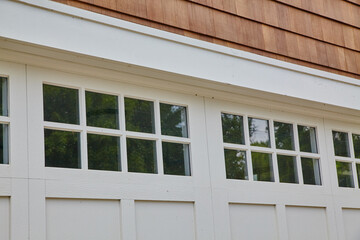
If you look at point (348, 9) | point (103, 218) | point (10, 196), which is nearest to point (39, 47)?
point (10, 196)

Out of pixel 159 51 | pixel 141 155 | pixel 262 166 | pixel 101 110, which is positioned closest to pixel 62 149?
pixel 101 110

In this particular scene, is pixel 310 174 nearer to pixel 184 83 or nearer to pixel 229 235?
pixel 229 235

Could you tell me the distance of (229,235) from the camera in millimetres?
3643

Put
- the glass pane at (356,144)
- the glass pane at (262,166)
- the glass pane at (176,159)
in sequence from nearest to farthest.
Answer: the glass pane at (176,159)
the glass pane at (262,166)
the glass pane at (356,144)

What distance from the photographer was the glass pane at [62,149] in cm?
300

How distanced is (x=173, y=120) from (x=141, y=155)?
351 mm

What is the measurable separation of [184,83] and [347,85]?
148 centimetres

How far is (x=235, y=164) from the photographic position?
3.87 m

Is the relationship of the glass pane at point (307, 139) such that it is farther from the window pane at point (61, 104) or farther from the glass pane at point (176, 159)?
the window pane at point (61, 104)

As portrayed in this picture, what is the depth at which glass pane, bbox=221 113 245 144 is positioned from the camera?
388 cm

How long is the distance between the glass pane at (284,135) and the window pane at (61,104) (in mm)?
1612

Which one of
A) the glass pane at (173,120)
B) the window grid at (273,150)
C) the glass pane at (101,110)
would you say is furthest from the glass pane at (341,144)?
the glass pane at (101,110)

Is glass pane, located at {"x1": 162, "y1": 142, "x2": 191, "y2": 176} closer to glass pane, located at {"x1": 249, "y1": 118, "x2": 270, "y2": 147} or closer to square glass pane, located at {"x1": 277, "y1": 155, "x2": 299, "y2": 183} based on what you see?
glass pane, located at {"x1": 249, "y1": 118, "x2": 270, "y2": 147}

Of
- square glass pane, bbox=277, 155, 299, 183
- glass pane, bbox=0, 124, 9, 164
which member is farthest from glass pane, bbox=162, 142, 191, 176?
glass pane, bbox=0, 124, 9, 164
